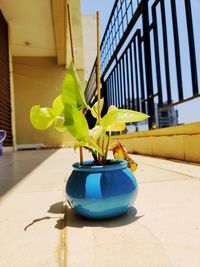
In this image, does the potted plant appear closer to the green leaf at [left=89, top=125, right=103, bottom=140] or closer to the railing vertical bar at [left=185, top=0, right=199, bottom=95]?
the green leaf at [left=89, top=125, right=103, bottom=140]

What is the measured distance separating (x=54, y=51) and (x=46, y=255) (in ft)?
23.7

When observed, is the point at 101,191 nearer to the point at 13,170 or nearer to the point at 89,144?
the point at 89,144

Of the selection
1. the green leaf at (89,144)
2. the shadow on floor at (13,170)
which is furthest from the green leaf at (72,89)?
the shadow on floor at (13,170)

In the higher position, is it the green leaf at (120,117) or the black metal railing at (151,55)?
the black metal railing at (151,55)

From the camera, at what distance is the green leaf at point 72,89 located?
583 millimetres

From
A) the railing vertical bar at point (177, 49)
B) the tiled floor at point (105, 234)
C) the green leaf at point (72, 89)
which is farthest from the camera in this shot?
the railing vertical bar at point (177, 49)

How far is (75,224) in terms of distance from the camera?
2.05ft

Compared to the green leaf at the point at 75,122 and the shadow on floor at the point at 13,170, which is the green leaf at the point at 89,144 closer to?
the green leaf at the point at 75,122

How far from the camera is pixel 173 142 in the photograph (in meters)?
1.92

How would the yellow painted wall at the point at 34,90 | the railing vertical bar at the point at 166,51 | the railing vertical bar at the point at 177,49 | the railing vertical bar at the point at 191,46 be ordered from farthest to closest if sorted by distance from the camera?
the yellow painted wall at the point at 34,90
the railing vertical bar at the point at 166,51
the railing vertical bar at the point at 177,49
the railing vertical bar at the point at 191,46

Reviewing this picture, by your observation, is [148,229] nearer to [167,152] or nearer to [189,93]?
[189,93]

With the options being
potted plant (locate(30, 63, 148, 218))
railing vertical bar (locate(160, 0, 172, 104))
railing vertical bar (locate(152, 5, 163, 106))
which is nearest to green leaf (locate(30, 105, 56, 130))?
potted plant (locate(30, 63, 148, 218))

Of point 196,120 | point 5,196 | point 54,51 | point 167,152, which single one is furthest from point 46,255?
point 54,51

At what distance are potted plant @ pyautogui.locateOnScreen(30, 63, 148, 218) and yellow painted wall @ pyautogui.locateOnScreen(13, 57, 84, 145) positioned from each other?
6.66 metres
